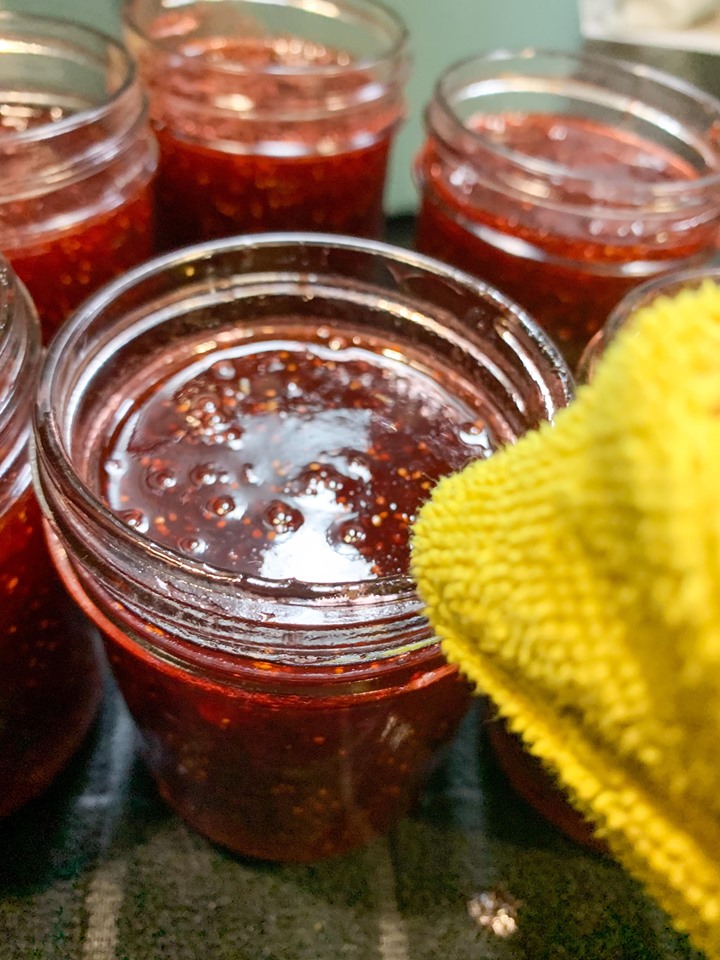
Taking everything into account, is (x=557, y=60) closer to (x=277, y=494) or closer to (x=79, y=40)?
(x=79, y=40)

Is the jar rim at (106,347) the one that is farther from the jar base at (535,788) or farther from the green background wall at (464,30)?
the green background wall at (464,30)

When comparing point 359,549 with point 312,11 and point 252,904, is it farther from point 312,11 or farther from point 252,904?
point 312,11

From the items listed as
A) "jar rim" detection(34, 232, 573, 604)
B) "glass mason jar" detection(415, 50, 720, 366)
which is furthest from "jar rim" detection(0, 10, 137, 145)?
"glass mason jar" detection(415, 50, 720, 366)

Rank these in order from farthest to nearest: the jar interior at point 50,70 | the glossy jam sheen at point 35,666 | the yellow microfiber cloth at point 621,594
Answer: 1. the jar interior at point 50,70
2. the glossy jam sheen at point 35,666
3. the yellow microfiber cloth at point 621,594

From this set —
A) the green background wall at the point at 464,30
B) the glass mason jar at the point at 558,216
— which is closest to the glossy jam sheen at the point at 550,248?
the glass mason jar at the point at 558,216

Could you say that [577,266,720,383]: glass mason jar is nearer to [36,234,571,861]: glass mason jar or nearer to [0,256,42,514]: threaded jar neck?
[36,234,571,861]: glass mason jar

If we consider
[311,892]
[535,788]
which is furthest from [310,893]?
[535,788]

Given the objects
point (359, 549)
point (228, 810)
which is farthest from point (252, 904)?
point (359, 549)
